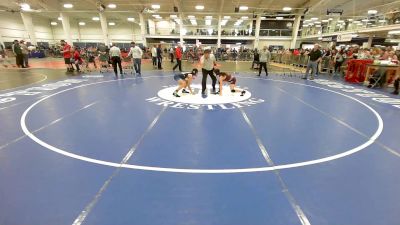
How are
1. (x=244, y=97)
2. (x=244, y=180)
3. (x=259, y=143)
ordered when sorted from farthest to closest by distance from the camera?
(x=244, y=97), (x=259, y=143), (x=244, y=180)

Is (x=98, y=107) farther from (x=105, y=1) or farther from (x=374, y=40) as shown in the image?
(x=374, y=40)

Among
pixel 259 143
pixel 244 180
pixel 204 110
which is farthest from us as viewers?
pixel 204 110

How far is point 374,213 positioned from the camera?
8.24 ft

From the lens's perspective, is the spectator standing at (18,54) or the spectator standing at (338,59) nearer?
the spectator standing at (338,59)

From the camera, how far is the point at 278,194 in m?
2.82

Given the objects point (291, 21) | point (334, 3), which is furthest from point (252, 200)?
point (291, 21)

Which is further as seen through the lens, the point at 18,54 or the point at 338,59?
the point at 18,54

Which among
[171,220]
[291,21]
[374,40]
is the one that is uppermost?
[291,21]

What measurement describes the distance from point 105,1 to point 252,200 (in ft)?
88.5

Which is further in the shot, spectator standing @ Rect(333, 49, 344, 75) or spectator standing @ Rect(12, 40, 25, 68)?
spectator standing @ Rect(12, 40, 25, 68)

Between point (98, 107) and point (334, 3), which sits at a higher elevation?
point (334, 3)

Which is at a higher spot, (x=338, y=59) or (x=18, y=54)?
(x=18, y=54)

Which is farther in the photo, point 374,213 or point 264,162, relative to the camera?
point 264,162

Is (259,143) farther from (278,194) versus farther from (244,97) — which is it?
(244,97)
